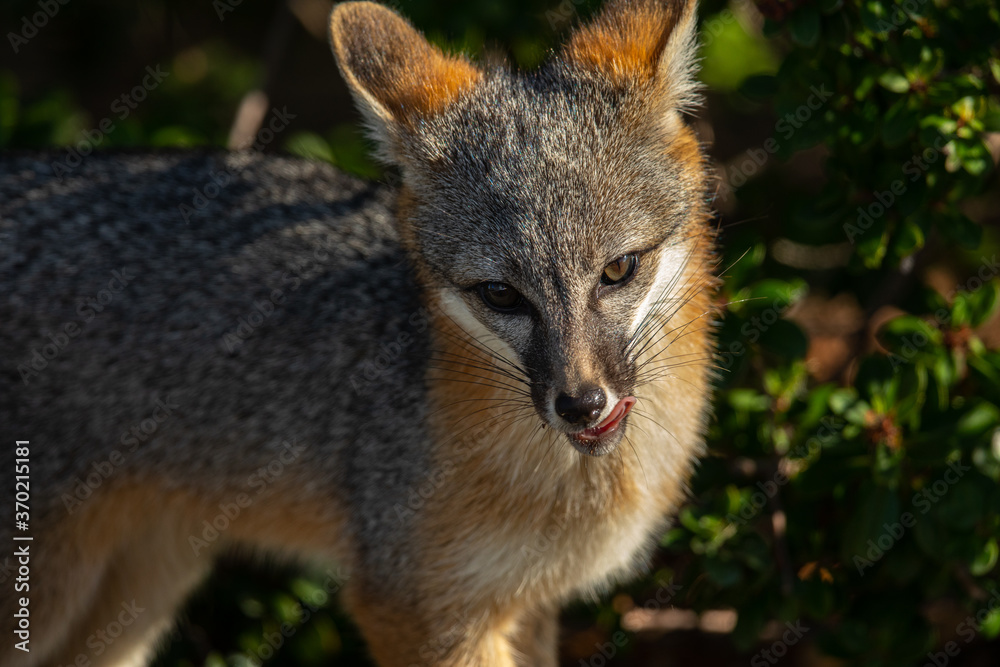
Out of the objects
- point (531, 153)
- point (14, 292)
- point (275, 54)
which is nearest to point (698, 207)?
point (531, 153)

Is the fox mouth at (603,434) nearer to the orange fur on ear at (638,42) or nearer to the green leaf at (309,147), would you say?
the orange fur on ear at (638,42)

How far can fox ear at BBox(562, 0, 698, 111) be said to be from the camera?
9.24 ft

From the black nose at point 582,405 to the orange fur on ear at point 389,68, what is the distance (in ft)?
3.39

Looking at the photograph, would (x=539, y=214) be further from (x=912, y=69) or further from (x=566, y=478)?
(x=912, y=69)

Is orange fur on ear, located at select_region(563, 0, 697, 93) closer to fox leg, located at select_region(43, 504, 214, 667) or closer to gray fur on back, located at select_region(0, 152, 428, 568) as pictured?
gray fur on back, located at select_region(0, 152, 428, 568)

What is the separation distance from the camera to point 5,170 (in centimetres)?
360

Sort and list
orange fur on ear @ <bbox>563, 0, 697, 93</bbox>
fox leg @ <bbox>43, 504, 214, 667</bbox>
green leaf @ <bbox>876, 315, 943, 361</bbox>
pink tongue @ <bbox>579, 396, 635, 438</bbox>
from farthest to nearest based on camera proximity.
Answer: fox leg @ <bbox>43, 504, 214, 667</bbox>, green leaf @ <bbox>876, 315, 943, 361</bbox>, orange fur on ear @ <bbox>563, 0, 697, 93</bbox>, pink tongue @ <bbox>579, 396, 635, 438</bbox>

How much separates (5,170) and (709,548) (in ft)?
9.64

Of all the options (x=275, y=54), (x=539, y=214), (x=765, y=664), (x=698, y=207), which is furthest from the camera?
(x=275, y=54)
